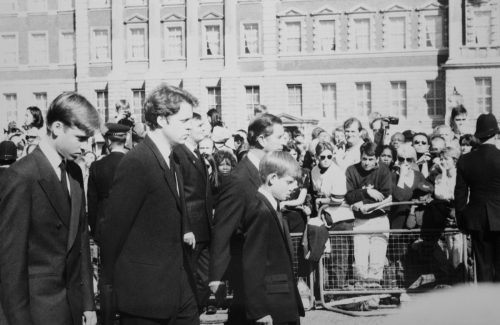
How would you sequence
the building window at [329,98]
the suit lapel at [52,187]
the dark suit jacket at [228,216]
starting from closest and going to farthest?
1. the suit lapel at [52,187]
2. the dark suit jacket at [228,216]
3. the building window at [329,98]

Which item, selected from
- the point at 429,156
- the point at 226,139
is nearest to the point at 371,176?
the point at 429,156

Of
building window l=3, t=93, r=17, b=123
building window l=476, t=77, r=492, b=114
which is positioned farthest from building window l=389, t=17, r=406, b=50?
building window l=3, t=93, r=17, b=123

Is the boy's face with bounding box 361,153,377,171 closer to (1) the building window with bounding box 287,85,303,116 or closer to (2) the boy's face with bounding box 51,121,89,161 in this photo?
(2) the boy's face with bounding box 51,121,89,161

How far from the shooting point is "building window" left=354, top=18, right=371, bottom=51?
4609cm

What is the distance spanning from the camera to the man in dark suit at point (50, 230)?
13.2ft

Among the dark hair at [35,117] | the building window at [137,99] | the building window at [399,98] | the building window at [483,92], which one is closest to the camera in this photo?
the dark hair at [35,117]

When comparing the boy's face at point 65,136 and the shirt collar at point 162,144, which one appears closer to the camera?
the boy's face at point 65,136

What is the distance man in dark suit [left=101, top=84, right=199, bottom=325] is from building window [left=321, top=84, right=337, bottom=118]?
4218 centimetres

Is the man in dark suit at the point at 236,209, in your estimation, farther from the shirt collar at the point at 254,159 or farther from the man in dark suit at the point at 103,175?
the man in dark suit at the point at 103,175

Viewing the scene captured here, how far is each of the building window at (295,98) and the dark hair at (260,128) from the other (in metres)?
40.1

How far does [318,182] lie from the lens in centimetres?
1105

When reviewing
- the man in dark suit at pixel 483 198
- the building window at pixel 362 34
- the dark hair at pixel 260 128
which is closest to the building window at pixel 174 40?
the building window at pixel 362 34

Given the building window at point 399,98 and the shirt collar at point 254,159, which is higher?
the building window at point 399,98

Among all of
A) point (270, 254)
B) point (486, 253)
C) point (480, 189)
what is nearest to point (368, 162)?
point (480, 189)
